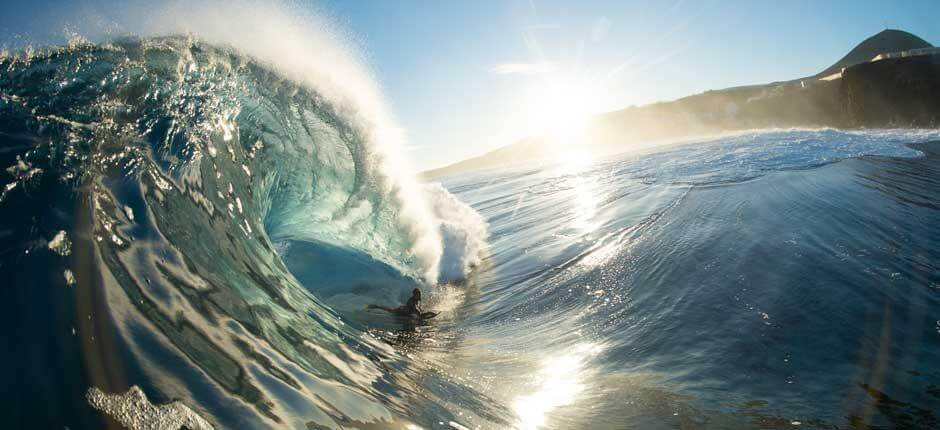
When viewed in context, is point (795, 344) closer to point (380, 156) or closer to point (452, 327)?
point (452, 327)

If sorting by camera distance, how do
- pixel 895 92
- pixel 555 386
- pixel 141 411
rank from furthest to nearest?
pixel 895 92
pixel 555 386
pixel 141 411

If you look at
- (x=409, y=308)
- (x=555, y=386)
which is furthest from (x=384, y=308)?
(x=555, y=386)

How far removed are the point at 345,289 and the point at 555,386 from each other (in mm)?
3319

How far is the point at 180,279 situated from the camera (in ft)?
7.62

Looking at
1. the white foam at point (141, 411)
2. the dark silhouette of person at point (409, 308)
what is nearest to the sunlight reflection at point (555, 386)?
the white foam at point (141, 411)

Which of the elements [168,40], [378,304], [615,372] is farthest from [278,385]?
[168,40]

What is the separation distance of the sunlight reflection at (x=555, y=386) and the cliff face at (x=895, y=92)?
31.6 metres

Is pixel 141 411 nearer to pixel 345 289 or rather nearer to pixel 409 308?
pixel 409 308

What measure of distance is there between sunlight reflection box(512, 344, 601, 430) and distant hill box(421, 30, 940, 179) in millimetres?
31600

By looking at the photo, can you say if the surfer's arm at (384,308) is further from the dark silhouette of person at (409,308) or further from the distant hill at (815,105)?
the distant hill at (815,105)

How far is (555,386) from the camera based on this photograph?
333cm

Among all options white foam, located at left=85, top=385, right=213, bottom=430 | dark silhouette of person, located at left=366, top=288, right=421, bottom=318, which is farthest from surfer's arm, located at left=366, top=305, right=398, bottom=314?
white foam, located at left=85, top=385, right=213, bottom=430

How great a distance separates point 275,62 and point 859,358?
22.6 ft

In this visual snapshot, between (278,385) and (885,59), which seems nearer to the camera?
(278,385)
